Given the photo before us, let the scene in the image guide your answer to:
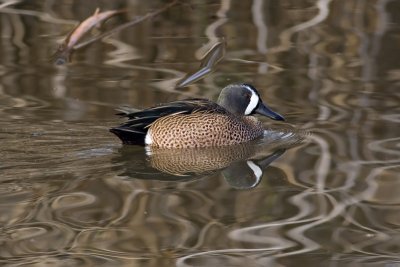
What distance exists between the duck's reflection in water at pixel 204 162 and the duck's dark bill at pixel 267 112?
0.24 metres

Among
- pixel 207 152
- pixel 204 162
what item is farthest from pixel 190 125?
pixel 204 162

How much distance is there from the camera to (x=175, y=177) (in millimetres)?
6953

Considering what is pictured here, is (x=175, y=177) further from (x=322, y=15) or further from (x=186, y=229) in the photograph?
(x=322, y=15)

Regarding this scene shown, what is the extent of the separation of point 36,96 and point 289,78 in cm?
217

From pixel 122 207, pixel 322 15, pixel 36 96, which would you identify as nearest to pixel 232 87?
pixel 36 96

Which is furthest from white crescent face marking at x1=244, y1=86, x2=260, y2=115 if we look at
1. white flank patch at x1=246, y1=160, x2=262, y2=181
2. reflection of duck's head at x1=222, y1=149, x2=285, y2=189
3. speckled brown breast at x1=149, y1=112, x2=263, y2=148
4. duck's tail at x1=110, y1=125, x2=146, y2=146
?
duck's tail at x1=110, y1=125, x2=146, y2=146

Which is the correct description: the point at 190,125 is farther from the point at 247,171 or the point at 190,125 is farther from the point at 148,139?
the point at 247,171

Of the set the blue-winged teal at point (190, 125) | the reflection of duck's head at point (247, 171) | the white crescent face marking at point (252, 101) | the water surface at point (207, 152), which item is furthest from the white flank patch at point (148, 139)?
the white crescent face marking at point (252, 101)

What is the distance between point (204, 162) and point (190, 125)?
0.50 meters

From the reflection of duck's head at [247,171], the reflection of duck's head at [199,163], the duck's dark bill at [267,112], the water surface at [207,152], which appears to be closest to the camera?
the water surface at [207,152]

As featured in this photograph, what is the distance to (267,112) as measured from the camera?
8.09 metres

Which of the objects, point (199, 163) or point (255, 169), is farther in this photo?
point (199, 163)

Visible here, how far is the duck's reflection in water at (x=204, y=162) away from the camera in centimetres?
700

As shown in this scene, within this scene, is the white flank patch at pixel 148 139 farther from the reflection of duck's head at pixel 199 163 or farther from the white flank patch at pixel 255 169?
the white flank patch at pixel 255 169
